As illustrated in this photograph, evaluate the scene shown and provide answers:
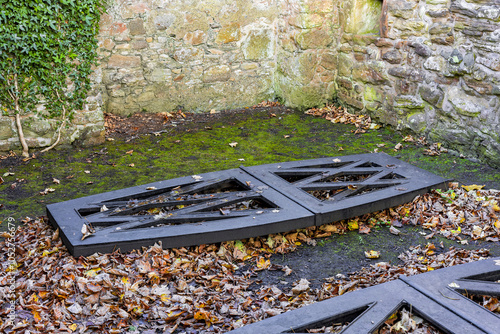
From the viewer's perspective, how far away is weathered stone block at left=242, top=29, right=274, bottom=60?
6.52m

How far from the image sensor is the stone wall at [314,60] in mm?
4742

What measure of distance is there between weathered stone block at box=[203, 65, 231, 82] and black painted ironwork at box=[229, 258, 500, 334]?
14.6 feet

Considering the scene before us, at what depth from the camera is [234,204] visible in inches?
145

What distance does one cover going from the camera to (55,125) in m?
5.04

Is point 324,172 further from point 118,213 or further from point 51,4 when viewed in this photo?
point 51,4

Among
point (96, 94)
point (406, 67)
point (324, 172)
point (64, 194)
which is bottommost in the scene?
point (64, 194)

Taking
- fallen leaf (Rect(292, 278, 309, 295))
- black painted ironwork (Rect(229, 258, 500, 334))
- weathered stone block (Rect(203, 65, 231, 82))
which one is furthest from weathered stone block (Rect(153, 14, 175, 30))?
black painted ironwork (Rect(229, 258, 500, 334))

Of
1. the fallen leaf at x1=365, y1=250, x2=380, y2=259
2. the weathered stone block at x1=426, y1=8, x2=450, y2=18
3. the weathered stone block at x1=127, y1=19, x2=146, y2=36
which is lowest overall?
the fallen leaf at x1=365, y1=250, x2=380, y2=259

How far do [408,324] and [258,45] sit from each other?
198 inches

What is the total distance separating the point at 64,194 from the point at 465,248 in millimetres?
3276

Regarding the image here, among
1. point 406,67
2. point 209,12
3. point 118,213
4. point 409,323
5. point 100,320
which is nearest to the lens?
point 409,323

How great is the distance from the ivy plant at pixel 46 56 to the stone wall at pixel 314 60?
210 mm

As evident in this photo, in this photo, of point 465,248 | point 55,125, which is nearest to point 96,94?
point 55,125

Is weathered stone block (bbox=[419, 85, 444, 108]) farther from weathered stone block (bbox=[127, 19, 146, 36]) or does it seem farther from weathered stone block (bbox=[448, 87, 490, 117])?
weathered stone block (bbox=[127, 19, 146, 36])
